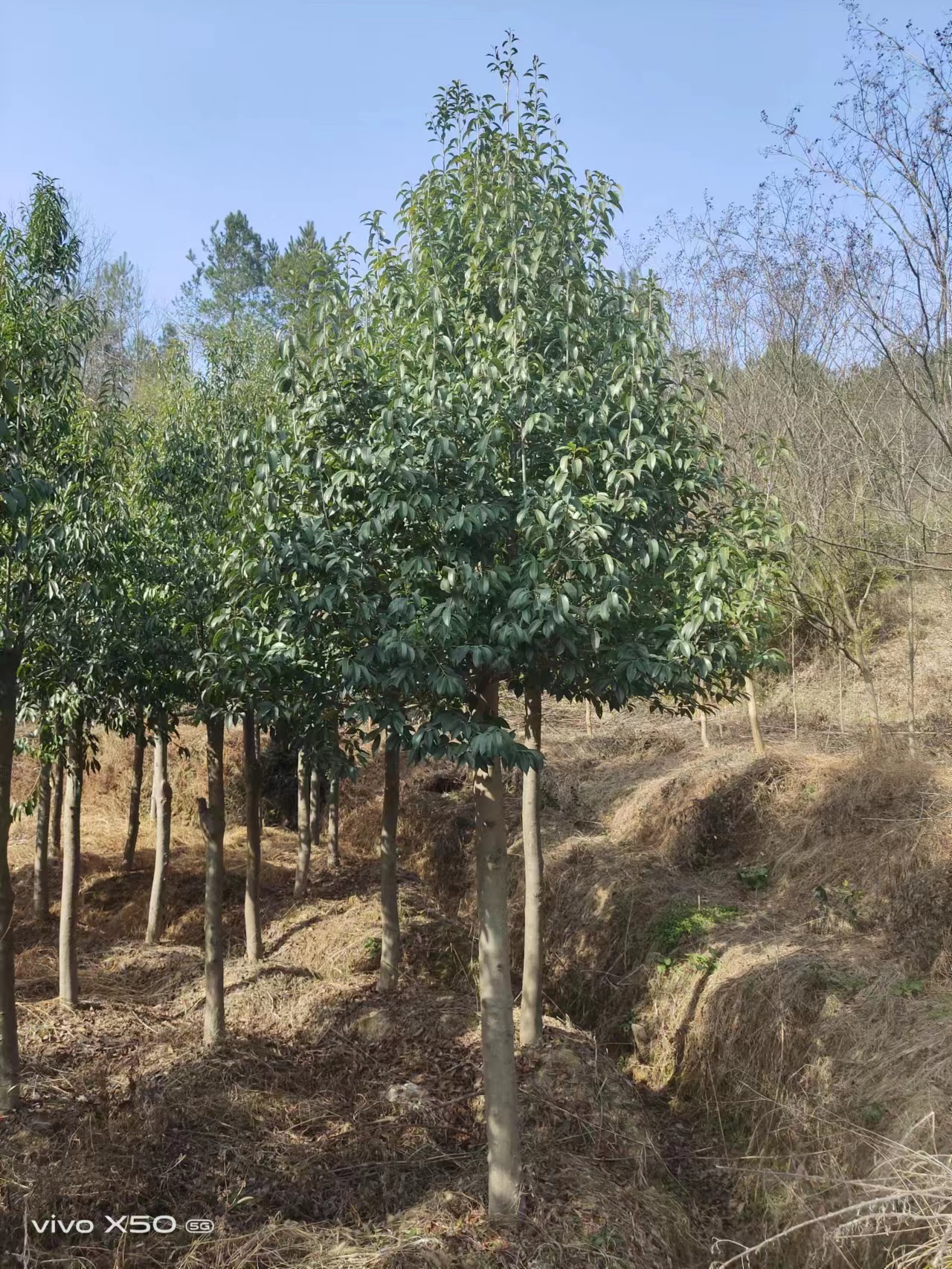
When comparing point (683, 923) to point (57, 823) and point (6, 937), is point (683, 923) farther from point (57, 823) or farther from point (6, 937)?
point (57, 823)

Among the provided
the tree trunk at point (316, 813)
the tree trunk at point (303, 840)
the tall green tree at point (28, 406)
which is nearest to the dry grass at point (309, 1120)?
the tree trunk at point (303, 840)

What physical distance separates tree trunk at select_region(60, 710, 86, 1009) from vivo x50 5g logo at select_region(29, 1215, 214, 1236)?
4131 millimetres

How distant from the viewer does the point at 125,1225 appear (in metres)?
6.00

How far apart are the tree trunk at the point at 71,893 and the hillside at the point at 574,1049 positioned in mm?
290

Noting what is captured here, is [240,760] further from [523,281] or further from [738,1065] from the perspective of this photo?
[523,281]

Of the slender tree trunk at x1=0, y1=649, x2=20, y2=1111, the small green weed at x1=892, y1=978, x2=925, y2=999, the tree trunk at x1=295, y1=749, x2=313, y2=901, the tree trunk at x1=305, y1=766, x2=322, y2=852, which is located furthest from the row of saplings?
the tree trunk at x1=305, y1=766, x2=322, y2=852

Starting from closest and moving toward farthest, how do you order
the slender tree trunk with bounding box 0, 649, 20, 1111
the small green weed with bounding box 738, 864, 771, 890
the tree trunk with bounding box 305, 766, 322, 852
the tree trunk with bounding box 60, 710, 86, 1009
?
the slender tree trunk with bounding box 0, 649, 20, 1111 < the tree trunk with bounding box 60, 710, 86, 1009 < the small green weed with bounding box 738, 864, 771, 890 < the tree trunk with bounding box 305, 766, 322, 852

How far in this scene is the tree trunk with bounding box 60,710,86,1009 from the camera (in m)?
9.62

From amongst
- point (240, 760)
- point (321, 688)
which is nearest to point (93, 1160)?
point (321, 688)

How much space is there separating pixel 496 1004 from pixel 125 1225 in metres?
2.77

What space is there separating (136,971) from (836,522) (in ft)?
40.6

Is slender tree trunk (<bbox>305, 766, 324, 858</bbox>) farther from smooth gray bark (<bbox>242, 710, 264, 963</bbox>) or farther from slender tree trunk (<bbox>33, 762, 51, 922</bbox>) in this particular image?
smooth gray bark (<bbox>242, 710, 264, 963</bbox>)

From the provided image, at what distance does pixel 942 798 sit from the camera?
421 inches

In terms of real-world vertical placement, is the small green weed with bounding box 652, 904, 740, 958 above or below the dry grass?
above
